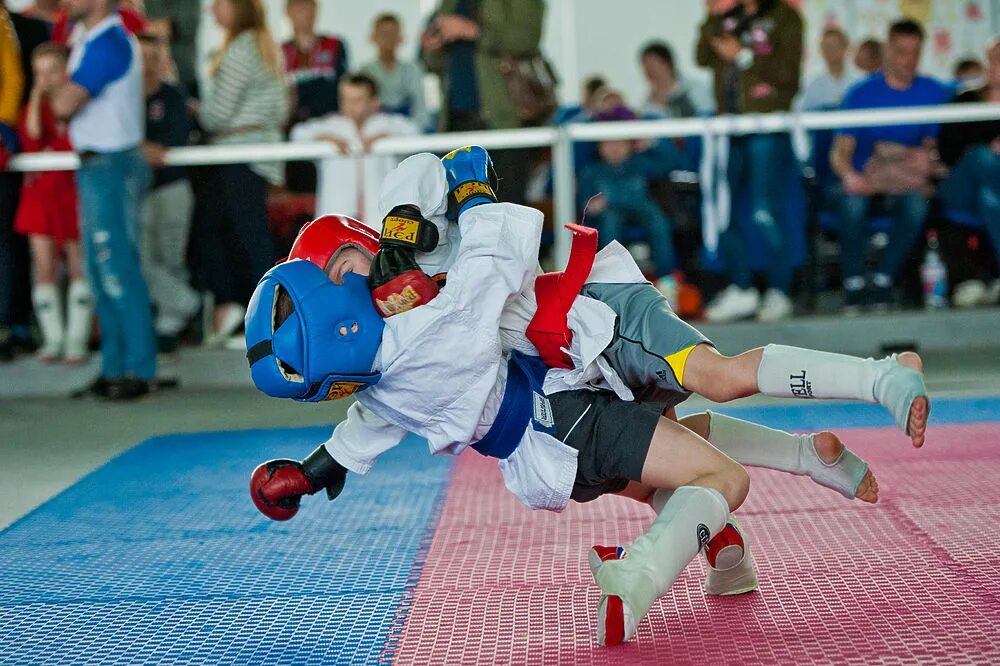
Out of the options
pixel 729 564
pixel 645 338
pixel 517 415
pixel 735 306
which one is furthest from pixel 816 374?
pixel 735 306

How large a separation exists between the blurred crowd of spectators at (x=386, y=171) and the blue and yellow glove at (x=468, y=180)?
12.4 feet

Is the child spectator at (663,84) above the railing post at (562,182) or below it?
above

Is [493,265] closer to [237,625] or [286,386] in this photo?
[286,386]

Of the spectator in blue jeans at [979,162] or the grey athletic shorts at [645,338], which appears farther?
the spectator in blue jeans at [979,162]

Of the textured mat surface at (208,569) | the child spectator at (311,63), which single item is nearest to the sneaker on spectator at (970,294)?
the child spectator at (311,63)

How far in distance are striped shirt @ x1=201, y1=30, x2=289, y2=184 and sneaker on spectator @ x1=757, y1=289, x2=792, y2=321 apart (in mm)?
2780

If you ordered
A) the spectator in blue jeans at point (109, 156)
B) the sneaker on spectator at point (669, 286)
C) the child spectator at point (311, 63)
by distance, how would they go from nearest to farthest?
the spectator in blue jeans at point (109, 156) → the sneaker on spectator at point (669, 286) → the child spectator at point (311, 63)

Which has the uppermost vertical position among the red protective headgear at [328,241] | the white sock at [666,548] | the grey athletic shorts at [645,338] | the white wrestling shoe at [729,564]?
the red protective headgear at [328,241]

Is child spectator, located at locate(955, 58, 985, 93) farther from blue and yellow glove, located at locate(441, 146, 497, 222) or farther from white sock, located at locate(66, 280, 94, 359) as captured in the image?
blue and yellow glove, located at locate(441, 146, 497, 222)

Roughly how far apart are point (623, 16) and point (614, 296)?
9.16m

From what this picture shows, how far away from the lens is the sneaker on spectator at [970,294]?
23.0 feet

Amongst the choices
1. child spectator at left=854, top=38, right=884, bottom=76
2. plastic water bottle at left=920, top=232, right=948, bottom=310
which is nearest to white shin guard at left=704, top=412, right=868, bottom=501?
plastic water bottle at left=920, top=232, right=948, bottom=310

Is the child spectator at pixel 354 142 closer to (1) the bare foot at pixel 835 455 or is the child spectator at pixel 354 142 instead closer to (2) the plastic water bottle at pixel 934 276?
(2) the plastic water bottle at pixel 934 276

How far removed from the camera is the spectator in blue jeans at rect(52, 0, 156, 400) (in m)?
5.88
